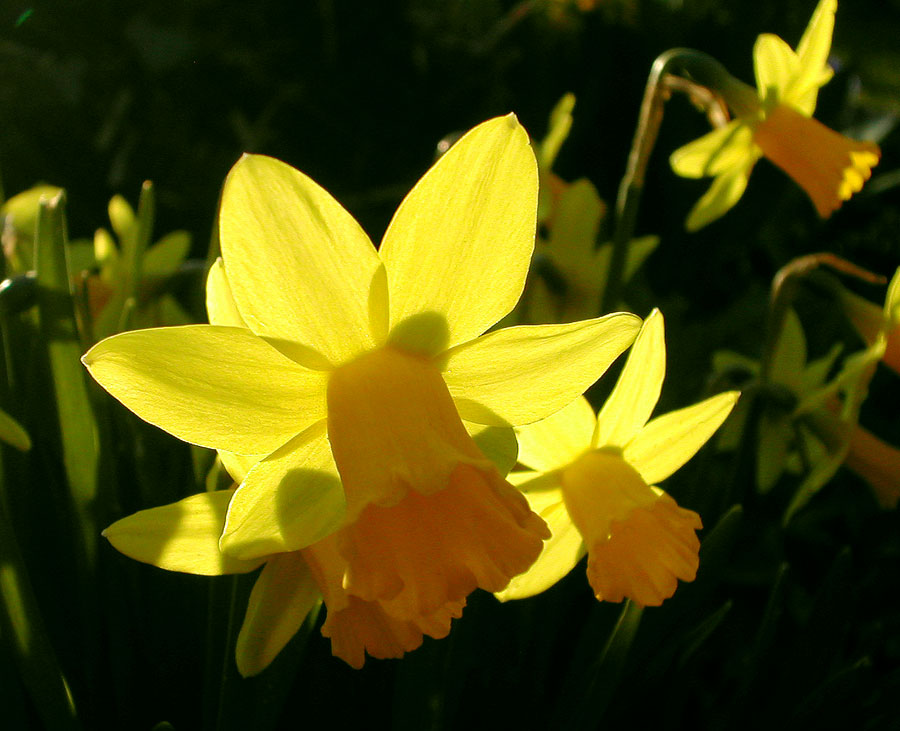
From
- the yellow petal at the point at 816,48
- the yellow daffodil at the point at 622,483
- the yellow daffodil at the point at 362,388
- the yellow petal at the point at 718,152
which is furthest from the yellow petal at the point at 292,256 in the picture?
the yellow petal at the point at 816,48

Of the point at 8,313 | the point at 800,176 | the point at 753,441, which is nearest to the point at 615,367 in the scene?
the point at 753,441

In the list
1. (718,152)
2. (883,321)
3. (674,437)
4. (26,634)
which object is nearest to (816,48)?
(718,152)

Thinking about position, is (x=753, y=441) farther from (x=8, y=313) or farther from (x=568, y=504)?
(x=8, y=313)

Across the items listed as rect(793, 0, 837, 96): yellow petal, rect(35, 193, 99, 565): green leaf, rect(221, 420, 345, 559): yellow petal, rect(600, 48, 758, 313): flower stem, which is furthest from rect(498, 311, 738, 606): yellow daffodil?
rect(793, 0, 837, 96): yellow petal

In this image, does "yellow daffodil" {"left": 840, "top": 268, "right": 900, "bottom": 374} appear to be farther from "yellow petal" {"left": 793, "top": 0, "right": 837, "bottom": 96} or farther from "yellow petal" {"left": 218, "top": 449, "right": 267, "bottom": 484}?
"yellow petal" {"left": 218, "top": 449, "right": 267, "bottom": 484}

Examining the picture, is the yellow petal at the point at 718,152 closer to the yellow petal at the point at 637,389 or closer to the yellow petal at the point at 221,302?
the yellow petal at the point at 637,389
